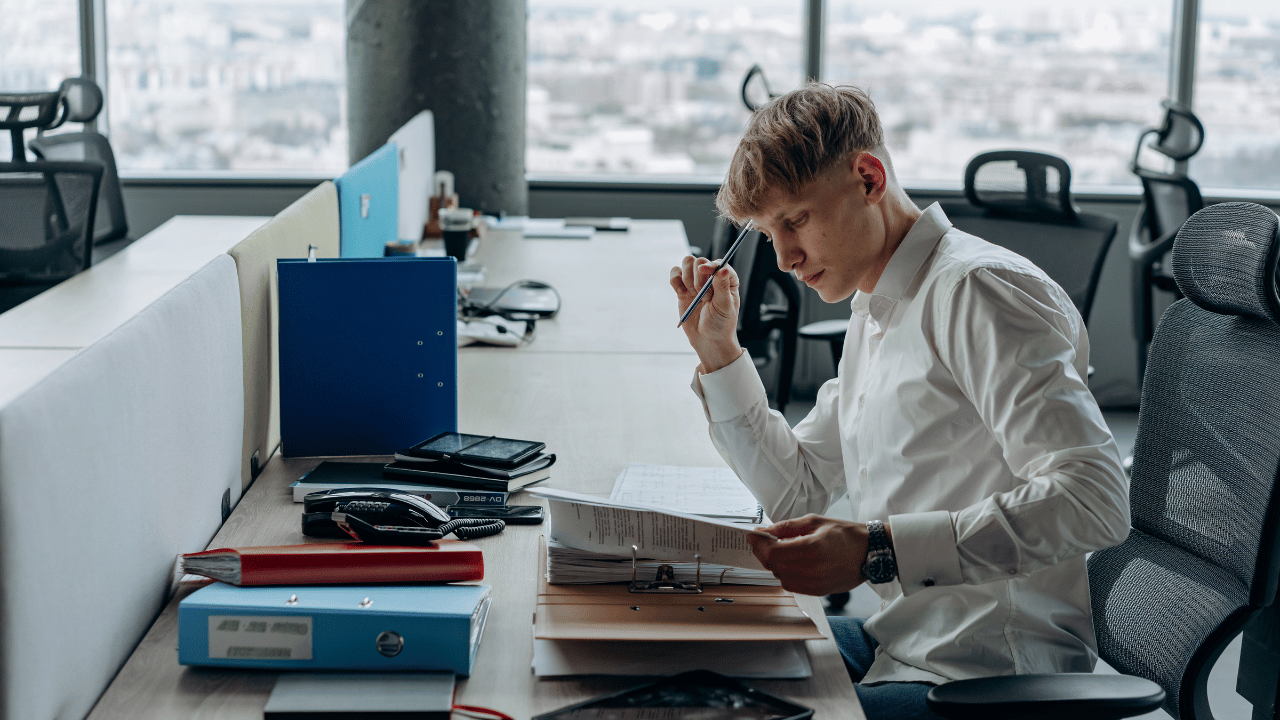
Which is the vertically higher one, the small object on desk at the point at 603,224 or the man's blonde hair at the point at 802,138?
the man's blonde hair at the point at 802,138

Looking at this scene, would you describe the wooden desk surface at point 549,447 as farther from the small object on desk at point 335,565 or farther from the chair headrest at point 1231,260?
the chair headrest at point 1231,260

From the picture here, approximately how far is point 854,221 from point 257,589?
79cm

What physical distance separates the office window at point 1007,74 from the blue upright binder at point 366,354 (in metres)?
3.49

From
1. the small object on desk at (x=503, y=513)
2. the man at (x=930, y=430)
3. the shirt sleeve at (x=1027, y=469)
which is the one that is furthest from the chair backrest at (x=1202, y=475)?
the small object on desk at (x=503, y=513)

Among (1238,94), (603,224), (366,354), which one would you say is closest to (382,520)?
(366,354)

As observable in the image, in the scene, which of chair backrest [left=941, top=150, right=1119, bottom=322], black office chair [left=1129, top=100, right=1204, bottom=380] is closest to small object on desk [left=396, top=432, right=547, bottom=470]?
chair backrest [left=941, top=150, right=1119, bottom=322]

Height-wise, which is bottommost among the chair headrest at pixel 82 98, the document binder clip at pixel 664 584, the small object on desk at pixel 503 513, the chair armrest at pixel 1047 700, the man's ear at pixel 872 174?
the chair armrest at pixel 1047 700

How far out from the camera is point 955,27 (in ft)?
15.6

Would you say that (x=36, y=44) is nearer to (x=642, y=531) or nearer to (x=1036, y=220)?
(x=1036, y=220)

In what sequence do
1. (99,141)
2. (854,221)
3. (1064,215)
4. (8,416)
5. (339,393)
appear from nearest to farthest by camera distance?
(8,416) → (854,221) → (339,393) → (1064,215) → (99,141)

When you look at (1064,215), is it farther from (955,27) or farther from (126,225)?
(126,225)

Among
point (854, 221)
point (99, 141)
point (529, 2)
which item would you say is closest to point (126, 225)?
point (99, 141)

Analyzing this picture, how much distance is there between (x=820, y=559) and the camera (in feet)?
3.61

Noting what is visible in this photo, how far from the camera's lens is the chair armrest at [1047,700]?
1004 millimetres
